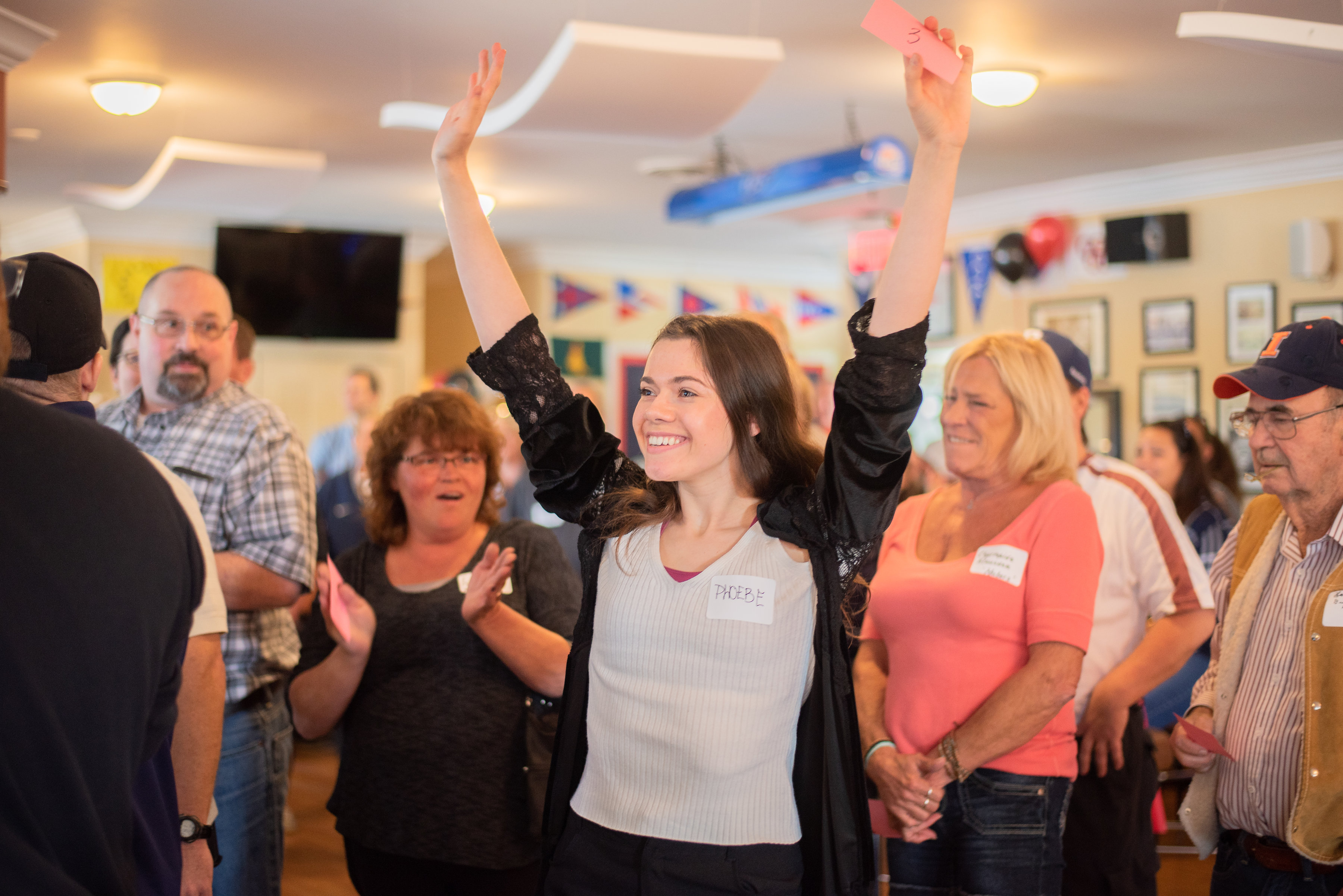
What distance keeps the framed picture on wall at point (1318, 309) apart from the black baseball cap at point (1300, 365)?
483 cm

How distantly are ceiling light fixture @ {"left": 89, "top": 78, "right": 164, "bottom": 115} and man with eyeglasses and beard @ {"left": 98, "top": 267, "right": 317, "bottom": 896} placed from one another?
3.15 meters

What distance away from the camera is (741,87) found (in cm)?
407

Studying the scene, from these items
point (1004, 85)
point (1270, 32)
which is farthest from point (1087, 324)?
point (1270, 32)

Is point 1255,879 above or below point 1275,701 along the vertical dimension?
below

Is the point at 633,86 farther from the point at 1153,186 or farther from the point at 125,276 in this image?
the point at 125,276

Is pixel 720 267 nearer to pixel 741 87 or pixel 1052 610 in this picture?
pixel 741 87

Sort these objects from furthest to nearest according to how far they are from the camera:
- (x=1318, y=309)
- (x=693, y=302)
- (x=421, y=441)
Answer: (x=693, y=302), (x=1318, y=309), (x=421, y=441)

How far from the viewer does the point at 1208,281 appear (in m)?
6.81

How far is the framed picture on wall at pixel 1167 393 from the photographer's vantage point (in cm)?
686

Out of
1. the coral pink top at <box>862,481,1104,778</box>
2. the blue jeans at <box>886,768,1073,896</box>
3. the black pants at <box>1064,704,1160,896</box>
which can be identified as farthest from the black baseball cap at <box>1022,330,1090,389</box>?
the blue jeans at <box>886,768,1073,896</box>

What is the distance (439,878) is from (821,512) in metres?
1.16

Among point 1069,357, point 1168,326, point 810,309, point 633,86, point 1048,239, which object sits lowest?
point 1069,357

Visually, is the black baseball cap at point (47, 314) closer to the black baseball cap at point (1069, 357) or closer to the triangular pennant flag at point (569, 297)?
the black baseball cap at point (1069, 357)

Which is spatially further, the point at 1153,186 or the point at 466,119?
the point at 1153,186
